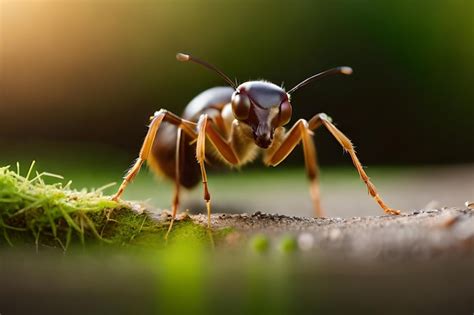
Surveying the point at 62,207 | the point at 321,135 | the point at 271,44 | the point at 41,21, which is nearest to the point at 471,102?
the point at 321,135

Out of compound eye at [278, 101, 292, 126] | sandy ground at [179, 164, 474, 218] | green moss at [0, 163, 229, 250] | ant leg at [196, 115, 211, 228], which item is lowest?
sandy ground at [179, 164, 474, 218]

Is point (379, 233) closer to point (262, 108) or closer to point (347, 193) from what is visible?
point (262, 108)

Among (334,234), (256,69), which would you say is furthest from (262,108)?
(256,69)

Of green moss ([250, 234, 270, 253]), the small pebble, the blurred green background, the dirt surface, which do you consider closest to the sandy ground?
the blurred green background

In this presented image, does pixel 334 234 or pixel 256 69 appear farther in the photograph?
pixel 256 69

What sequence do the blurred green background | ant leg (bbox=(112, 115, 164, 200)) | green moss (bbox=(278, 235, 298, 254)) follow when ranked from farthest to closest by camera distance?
the blurred green background
ant leg (bbox=(112, 115, 164, 200))
green moss (bbox=(278, 235, 298, 254))

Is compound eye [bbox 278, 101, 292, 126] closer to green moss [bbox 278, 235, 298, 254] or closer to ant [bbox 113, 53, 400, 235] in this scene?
ant [bbox 113, 53, 400, 235]
